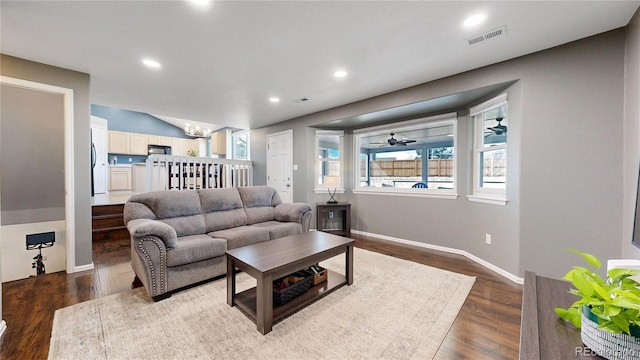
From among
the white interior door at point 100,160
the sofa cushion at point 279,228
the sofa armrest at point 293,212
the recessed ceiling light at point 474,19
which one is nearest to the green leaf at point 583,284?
the recessed ceiling light at point 474,19

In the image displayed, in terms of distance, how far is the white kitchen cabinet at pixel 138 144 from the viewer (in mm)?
7941

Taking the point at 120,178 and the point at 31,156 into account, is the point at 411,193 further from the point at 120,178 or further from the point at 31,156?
the point at 120,178

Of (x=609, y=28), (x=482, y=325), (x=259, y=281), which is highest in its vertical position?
(x=609, y=28)

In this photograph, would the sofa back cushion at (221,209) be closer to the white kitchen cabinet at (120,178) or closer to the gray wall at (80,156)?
the gray wall at (80,156)

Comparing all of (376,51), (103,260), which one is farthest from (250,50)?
(103,260)

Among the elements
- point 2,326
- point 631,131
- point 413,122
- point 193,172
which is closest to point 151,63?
point 2,326

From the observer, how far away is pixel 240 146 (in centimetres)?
741

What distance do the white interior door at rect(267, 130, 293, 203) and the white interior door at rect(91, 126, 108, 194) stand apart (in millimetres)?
4708

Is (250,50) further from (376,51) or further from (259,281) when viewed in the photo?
(259,281)

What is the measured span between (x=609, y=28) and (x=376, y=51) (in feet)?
6.34

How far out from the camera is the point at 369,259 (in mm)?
3299

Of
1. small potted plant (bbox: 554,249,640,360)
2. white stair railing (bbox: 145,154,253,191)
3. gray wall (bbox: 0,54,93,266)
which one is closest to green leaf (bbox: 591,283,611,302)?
small potted plant (bbox: 554,249,640,360)

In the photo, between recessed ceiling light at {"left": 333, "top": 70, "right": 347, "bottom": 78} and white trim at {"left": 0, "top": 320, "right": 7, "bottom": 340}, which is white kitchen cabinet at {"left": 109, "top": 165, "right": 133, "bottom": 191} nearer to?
white trim at {"left": 0, "top": 320, "right": 7, "bottom": 340}

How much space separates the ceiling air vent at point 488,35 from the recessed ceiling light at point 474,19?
225 millimetres
